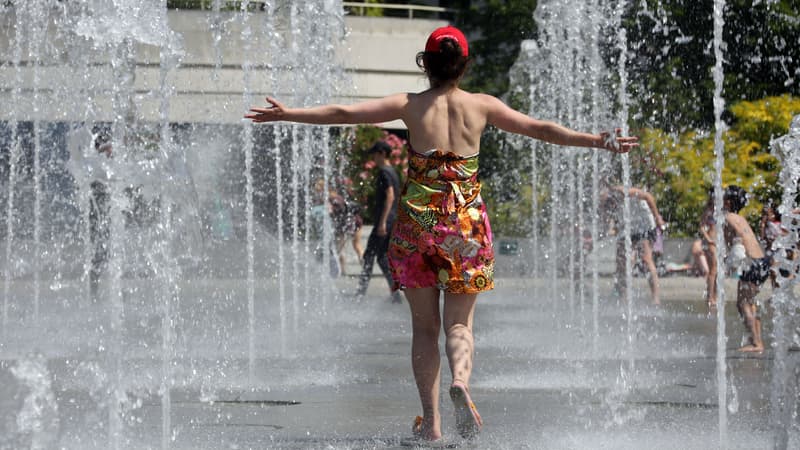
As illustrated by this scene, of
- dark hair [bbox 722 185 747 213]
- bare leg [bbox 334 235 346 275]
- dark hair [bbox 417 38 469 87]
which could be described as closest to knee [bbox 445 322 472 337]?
dark hair [bbox 417 38 469 87]

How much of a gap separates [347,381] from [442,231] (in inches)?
79.3

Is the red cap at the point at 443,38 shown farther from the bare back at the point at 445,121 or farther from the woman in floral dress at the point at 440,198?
the bare back at the point at 445,121

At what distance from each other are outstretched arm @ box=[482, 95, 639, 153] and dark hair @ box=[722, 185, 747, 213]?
496cm

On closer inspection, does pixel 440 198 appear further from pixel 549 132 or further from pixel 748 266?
pixel 748 266

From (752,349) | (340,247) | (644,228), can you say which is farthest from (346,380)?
(340,247)

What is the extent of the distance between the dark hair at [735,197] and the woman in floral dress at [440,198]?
503 cm

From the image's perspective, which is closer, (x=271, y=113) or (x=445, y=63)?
(x=271, y=113)

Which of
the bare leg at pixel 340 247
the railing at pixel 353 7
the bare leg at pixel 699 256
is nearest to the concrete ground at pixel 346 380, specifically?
the bare leg at pixel 699 256

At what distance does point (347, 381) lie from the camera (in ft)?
20.8

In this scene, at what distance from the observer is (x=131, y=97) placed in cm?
529

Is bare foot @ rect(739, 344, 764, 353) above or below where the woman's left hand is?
below

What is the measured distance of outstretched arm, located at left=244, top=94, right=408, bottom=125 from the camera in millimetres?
4457

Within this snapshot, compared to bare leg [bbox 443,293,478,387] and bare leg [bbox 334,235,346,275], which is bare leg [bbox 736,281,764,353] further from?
bare leg [bbox 334,235,346,275]

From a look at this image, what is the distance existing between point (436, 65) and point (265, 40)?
18129mm
